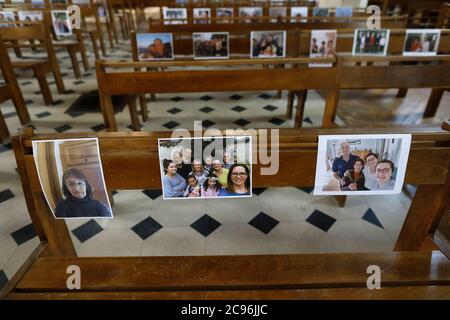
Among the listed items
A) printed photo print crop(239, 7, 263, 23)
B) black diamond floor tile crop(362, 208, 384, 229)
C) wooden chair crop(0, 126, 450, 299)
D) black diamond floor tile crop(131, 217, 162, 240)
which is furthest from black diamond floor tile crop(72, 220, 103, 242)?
printed photo print crop(239, 7, 263, 23)

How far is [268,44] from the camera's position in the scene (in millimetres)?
3242

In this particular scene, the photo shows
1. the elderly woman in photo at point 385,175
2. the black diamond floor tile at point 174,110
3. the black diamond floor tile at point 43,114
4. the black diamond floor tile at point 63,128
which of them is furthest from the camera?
the black diamond floor tile at point 174,110

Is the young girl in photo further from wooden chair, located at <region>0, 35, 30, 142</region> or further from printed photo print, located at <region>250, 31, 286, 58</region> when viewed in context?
wooden chair, located at <region>0, 35, 30, 142</region>

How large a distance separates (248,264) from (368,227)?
1234 mm

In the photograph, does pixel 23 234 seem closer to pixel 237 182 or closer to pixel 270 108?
pixel 237 182

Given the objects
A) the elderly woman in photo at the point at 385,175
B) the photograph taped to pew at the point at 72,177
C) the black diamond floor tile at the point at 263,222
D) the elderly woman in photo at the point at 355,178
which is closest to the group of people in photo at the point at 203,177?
the photograph taped to pew at the point at 72,177

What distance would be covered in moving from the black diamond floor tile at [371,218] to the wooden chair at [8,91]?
11.1 feet

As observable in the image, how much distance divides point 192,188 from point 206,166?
11cm

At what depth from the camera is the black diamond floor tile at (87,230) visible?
208 centimetres

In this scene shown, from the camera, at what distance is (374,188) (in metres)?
1.27

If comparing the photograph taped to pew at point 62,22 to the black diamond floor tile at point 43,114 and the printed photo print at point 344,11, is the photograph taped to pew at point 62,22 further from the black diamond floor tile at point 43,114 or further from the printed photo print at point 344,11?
the printed photo print at point 344,11

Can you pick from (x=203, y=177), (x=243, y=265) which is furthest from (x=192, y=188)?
(x=243, y=265)

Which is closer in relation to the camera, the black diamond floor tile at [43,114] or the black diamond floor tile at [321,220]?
the black diamond floor tile at [321,220]
